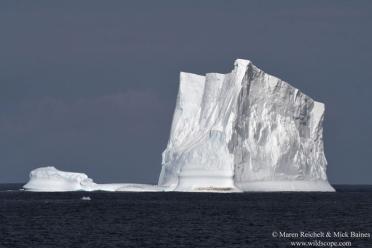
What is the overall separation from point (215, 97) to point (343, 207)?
16.5m

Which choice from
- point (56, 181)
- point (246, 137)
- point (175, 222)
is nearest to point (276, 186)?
point (246, 137)

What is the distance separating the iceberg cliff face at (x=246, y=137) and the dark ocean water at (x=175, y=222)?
7.55 feet

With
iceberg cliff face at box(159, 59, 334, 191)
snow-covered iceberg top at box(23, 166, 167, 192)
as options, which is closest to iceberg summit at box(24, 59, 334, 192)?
iceberg cliff face at box(159, 59, 334, 191)

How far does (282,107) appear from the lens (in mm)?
77625

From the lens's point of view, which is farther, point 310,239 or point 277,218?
point 277,218

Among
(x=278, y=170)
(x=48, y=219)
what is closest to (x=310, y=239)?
(x=48, y=219)

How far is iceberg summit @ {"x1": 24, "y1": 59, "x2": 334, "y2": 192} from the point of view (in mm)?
72750

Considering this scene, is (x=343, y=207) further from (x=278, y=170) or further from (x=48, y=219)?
(x=48, y=219)

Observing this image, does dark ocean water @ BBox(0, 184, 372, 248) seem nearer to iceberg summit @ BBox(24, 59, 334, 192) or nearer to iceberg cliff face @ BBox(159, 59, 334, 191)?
iceberg summit @ BBox(24, 59, 334, 192)

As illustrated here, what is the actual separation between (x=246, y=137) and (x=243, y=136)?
0.25 m

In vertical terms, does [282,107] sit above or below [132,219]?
above

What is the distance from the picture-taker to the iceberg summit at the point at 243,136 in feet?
239

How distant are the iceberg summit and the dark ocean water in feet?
6.95

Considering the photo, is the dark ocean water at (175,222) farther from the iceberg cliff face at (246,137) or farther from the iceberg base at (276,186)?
the iceberg cliff face at (246,137)
